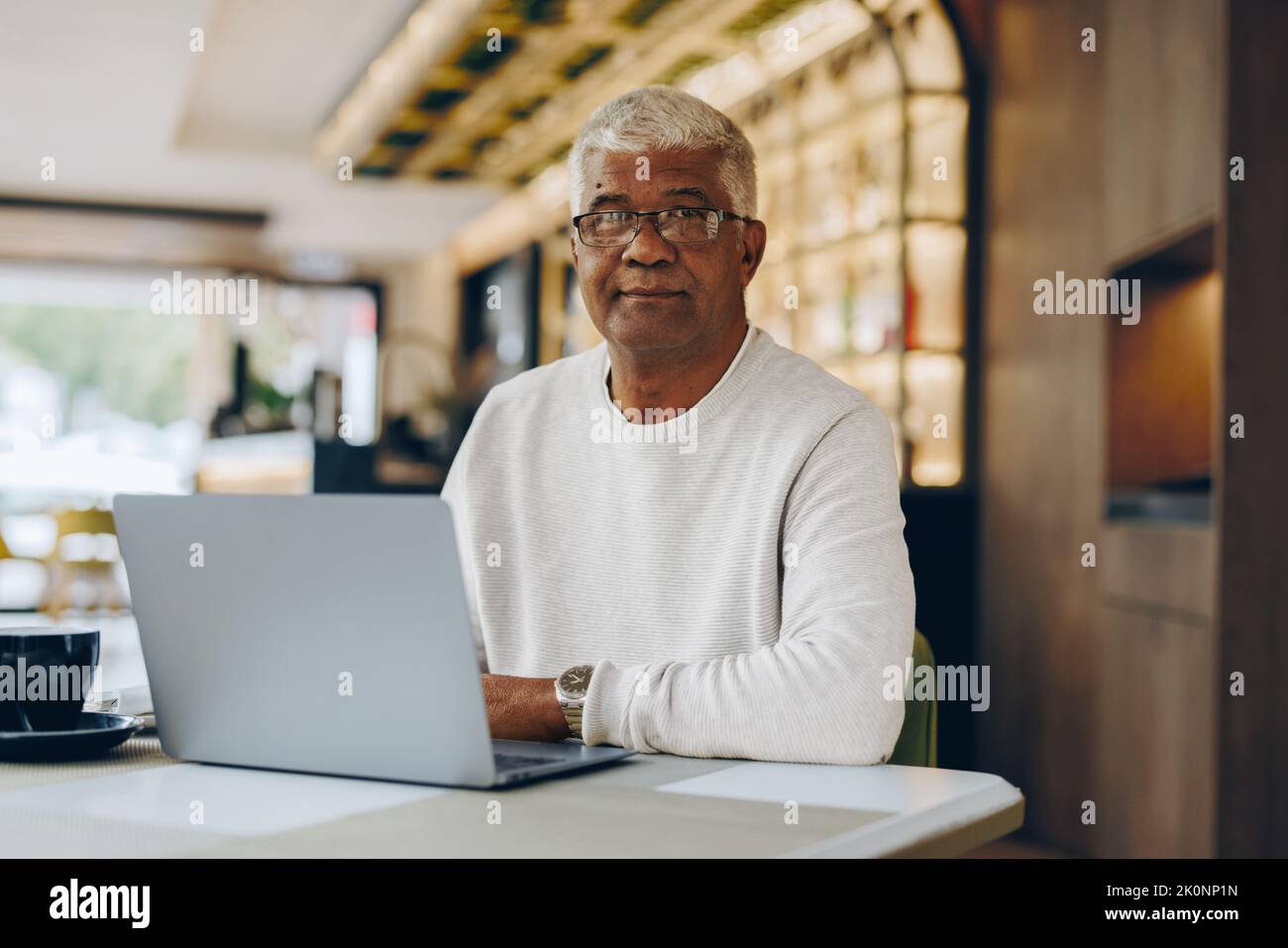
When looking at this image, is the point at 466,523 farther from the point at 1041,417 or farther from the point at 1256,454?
the point at 1041,417

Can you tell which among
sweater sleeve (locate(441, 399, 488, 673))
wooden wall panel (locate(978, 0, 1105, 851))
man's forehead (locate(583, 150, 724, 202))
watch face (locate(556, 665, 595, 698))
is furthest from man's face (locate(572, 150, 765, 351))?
wooden wall panel (locate(978, 0, 1105, 851))

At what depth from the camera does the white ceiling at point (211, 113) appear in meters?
5.90

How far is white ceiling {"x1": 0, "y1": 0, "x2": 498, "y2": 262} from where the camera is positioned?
5.90 m

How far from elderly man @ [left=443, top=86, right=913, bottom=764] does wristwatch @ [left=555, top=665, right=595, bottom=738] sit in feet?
0.48

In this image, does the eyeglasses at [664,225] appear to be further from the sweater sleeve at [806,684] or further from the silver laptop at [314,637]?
the silver laptop at [314,637]

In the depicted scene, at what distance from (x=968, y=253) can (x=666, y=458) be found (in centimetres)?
289

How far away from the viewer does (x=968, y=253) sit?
14.1ft

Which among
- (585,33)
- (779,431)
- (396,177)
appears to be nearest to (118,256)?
(396,177)

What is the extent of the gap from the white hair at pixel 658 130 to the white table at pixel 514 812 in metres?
0.83

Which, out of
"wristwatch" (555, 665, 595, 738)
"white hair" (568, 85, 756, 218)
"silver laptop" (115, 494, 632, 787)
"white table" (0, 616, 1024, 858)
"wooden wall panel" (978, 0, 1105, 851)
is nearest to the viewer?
"white table" (0, 616, 1024, 858)

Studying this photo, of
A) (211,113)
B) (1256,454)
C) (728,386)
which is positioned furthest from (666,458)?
(211,113)

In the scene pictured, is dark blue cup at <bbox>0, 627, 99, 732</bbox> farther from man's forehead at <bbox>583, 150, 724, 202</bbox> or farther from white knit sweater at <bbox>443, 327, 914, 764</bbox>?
man's forehead at <bbox>583, 150, 724, 202</bbox>

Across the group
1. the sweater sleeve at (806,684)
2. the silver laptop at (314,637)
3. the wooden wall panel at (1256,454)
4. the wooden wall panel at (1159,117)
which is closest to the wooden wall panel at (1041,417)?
the wooden wall panel at (1159,117)

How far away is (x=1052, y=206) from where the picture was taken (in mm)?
3830
